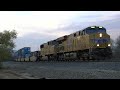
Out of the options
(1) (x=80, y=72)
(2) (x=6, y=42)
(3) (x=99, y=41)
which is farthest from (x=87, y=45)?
(1) (x=80, y=72)

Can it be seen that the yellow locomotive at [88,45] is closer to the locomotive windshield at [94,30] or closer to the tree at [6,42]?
the locomotive windshield at [94,30]

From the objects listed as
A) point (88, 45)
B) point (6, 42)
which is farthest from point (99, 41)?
point (6, 42)

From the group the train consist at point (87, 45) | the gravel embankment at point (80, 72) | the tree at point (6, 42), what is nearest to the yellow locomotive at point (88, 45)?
the train consist at point (87, 45)

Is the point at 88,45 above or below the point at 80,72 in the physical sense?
above

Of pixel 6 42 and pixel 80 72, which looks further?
pixel 6 42

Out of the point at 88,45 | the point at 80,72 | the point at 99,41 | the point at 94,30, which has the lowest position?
the point at 80,72

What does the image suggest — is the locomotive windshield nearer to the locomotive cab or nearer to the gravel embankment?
the locomotive cab

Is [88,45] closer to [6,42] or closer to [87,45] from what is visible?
[87,45]

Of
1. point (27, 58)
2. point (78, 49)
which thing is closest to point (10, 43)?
point (78, 49)

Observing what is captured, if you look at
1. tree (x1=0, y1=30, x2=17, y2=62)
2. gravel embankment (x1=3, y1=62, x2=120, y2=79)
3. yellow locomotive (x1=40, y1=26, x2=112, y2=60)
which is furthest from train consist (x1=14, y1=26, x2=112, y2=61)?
tree (x1=0, y1=30, x2=17, y2=62)

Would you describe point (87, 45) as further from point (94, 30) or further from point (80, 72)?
point (80, 72)

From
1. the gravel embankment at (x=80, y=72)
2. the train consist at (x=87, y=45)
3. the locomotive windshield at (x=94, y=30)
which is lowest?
the gravel embankment at (x=80, y=72)
